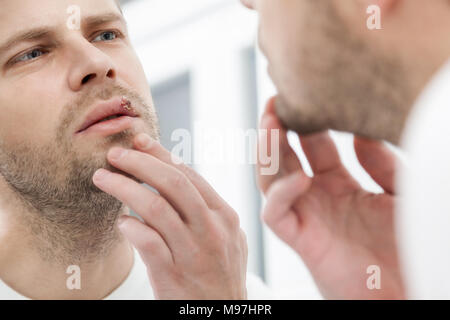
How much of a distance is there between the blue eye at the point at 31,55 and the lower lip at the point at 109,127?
15 cm

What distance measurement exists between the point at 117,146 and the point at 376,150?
36 centimetres

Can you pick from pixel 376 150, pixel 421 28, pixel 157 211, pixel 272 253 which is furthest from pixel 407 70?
pixel 272 253

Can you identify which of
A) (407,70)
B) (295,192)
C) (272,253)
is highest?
(407,70)

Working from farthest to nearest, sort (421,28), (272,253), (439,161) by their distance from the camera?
(272,253), (421,28), (439,161)

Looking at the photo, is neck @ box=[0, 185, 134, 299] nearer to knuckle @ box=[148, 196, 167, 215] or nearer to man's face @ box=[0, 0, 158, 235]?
man's face @ box=[0, 0, 158, 235]

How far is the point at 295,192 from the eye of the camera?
23.3 inches

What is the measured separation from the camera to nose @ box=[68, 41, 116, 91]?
0.76 m

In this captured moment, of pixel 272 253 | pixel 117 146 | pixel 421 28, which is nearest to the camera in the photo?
pixel 421 28

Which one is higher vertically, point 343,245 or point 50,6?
point 50,6

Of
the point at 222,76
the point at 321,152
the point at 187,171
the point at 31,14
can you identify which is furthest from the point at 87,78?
the point at 222,76

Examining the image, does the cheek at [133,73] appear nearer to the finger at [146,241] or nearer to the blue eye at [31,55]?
the blue eye at [31,55]

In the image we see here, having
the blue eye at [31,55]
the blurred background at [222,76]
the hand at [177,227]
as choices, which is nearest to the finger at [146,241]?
the hand at [177,227]

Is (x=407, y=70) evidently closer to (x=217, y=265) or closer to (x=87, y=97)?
(x=217, y=265)

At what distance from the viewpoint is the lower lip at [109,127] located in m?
0.75
